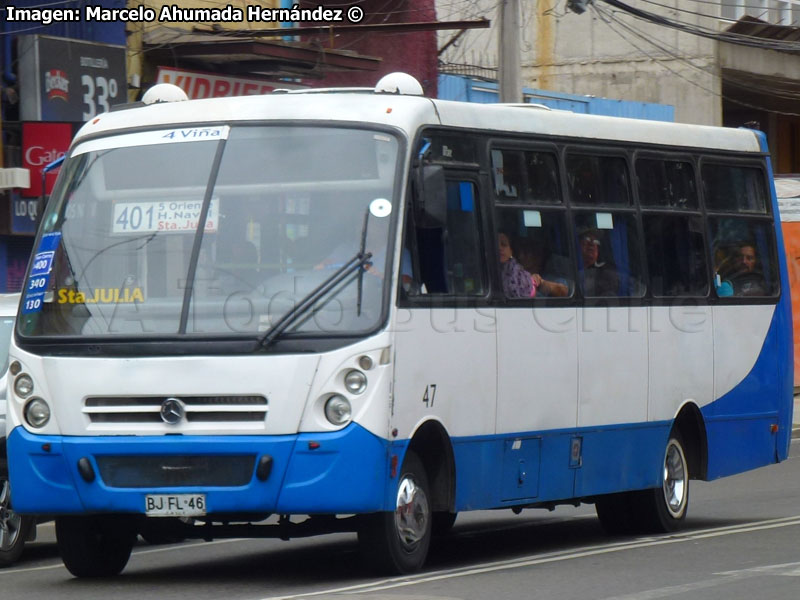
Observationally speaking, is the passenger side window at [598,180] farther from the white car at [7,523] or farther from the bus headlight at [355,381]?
the white car at [7,523]

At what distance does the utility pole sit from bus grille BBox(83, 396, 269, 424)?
35.9 feet

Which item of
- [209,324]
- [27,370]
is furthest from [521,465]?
[27,370]

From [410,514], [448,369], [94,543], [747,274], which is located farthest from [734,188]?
[94,543]

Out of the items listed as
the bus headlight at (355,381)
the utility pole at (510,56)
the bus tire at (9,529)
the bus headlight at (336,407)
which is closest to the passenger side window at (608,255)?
the bus headlight at (355,381)

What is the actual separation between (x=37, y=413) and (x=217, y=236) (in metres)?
1.41

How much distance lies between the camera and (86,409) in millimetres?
8984

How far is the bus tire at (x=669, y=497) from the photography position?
1188cm

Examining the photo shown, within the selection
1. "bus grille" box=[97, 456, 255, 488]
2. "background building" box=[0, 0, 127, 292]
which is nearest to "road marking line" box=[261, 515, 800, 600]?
"bus grille" box=[97, 456, 255, 488]

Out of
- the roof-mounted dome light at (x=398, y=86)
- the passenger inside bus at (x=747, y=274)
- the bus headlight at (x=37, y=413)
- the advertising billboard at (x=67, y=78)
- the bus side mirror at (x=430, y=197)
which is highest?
the advertising billboard at (x=67, y=78)

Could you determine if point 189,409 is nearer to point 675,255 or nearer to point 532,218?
point 532,218

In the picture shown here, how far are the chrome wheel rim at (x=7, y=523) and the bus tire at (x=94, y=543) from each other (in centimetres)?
132

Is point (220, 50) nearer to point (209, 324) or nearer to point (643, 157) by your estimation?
point (643, 157)

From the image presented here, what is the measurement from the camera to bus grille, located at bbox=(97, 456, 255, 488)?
28.7ft

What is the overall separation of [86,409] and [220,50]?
39.5ft
